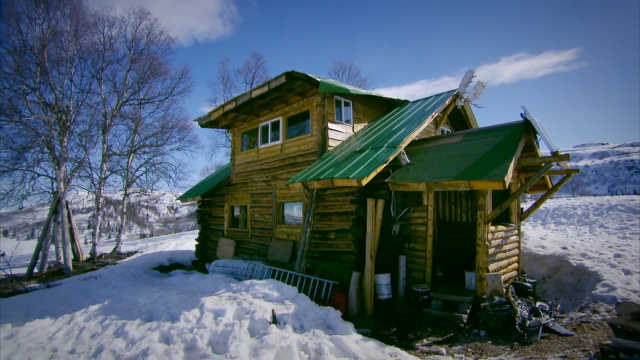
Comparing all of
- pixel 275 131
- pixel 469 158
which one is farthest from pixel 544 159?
pixel 275 131

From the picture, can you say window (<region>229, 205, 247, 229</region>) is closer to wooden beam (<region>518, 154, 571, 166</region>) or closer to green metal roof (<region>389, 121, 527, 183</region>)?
green metal roof (<region>389, 121, 527, 183</region>)

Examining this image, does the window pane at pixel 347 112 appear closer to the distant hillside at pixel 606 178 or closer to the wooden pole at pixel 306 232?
the wooden pole at pixel 306 232

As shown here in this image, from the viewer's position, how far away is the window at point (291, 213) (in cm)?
995

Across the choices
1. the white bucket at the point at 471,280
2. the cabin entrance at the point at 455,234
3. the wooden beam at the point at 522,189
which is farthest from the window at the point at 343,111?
the white bucket at the point at 471,280

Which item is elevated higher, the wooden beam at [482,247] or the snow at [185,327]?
the wooden beam at [482,247]

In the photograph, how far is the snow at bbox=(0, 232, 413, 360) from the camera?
4949 millimetres

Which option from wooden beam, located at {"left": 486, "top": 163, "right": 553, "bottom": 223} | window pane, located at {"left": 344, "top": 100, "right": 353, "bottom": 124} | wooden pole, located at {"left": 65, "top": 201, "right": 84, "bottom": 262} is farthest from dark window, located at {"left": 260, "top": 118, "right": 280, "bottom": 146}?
wooden pole, located at {"left": 65, "top": 201, "right": 84, "bottom": 262}

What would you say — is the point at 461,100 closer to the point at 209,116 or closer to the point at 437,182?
the point at 437,182

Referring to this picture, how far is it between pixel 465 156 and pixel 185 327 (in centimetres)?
710

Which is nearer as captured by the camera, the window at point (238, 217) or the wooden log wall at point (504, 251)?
the wooden log wall at point (504, 251)

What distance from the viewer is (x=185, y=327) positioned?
5531mm

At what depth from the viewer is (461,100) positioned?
34.9 ft

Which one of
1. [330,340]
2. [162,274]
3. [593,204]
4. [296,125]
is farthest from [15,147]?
[593,204]

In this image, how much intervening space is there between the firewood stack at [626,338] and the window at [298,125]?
8387 mm
